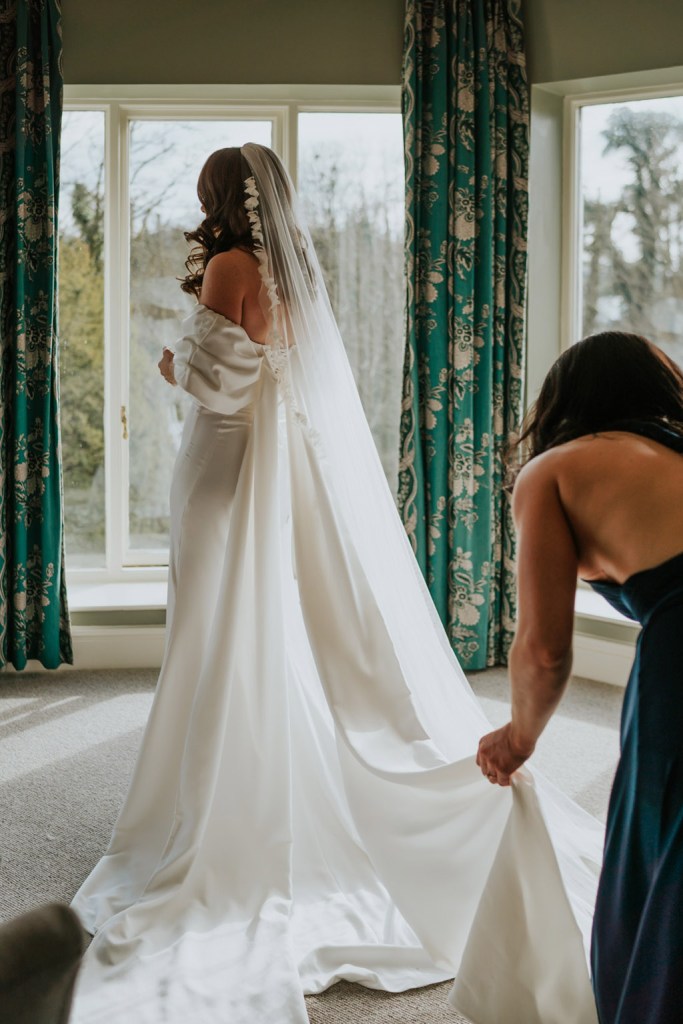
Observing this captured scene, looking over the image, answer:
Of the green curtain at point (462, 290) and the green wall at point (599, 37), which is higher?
the green wall at point (599, 37)

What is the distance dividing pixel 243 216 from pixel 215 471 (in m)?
0.62

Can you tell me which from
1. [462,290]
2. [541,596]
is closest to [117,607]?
[462,290]

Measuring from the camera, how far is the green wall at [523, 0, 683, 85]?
396cm

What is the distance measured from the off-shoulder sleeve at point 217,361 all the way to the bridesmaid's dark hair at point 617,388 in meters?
1.10

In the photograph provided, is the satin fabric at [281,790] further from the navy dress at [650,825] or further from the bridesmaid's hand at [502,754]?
the navy dress at [650,825]

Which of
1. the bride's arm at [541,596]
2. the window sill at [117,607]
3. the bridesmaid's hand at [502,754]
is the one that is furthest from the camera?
the window sill at [117,607]

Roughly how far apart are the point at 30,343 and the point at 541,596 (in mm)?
3256

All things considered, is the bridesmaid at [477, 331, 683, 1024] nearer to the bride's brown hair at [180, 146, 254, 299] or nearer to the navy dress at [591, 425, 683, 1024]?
the navy dress at [591, 425, 683, 1024]

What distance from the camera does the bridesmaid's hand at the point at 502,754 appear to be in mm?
1504

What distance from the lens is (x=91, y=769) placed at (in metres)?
3.18

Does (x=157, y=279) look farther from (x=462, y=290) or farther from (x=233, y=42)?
(x=462, y=290)

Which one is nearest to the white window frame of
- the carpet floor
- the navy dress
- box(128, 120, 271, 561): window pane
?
box(128, 120, 271, 561): window pane

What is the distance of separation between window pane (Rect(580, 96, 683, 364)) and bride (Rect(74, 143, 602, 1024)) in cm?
240

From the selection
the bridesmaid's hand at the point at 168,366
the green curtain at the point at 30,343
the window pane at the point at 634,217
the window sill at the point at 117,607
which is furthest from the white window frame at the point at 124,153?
the bridesmaid's hand at the point at 168,366
